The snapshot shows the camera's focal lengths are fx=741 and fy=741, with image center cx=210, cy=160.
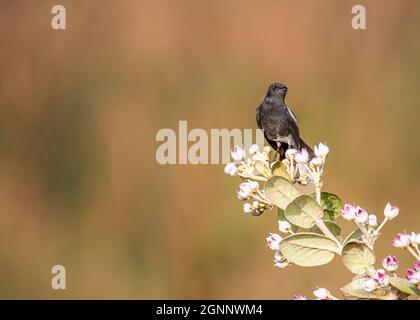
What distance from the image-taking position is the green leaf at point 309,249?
3.92ft

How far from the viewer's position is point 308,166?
1.34 m

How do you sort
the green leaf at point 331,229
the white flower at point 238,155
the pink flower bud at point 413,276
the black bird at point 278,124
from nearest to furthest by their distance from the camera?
the pink flower bud at point 413,276
the green leaf at point 331,229
the white flower at point 238,155
the black bird at point 278,124

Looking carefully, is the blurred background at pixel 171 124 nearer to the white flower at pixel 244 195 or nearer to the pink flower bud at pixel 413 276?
the white flower at pixel 244 195

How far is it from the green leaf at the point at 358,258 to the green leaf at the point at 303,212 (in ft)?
0.30

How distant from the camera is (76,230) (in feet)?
13.4

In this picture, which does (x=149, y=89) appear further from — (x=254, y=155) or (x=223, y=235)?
(x=254, y=155)

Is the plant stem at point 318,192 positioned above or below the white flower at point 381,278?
above

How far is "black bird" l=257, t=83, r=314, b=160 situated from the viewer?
2.16 meters

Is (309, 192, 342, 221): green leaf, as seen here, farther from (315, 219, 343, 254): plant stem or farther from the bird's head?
the bird's head

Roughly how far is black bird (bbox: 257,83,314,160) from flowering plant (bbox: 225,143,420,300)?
0.69 m

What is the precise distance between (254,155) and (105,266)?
8.84 ft

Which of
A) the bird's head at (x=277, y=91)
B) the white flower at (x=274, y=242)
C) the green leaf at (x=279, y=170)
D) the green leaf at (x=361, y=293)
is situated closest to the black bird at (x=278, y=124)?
the bird's head at (x=277, y=91)

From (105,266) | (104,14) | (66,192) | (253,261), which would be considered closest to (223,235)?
(253,261)

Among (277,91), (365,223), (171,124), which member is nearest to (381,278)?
A: (365,223)
